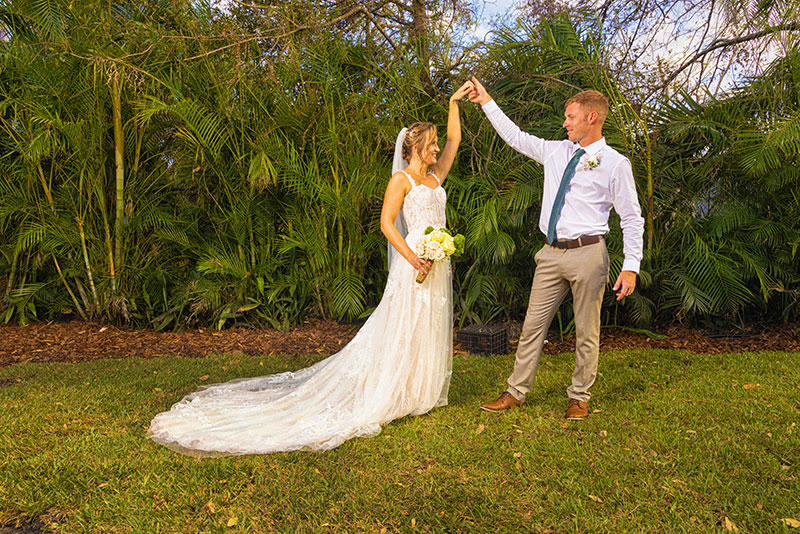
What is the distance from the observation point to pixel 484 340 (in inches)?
207

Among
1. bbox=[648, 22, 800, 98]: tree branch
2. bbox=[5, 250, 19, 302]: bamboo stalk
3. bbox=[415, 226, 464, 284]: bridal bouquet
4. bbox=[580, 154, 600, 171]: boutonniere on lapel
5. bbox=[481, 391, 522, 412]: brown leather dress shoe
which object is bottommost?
bbox=[481, 391, 522, 412]: brown leather dress shoe

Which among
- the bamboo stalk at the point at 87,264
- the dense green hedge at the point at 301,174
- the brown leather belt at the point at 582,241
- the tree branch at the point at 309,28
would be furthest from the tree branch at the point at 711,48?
the bamboo stalk at the point at 87,264

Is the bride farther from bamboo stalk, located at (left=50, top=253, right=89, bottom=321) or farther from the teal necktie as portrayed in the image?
bamboo stalk, located at (left=50, top=253, right=89, bottom=321)

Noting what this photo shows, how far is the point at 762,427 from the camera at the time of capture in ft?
10.9

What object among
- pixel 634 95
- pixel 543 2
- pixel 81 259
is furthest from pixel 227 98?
pixel 543 2

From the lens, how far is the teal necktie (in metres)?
3.42

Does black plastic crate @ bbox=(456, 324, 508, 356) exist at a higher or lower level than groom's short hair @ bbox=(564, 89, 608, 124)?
lower

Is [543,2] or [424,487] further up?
[543,2]

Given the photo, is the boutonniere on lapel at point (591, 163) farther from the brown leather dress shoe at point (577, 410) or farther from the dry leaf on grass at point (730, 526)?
the dry leaf on grass at point (730, 526)

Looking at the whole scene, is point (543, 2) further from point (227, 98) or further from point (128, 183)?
point (128, 183)

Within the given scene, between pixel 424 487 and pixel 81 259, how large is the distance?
5452mm

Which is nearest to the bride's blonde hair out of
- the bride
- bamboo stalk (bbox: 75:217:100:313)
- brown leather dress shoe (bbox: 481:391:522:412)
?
the bride

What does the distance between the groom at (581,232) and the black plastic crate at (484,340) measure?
1547 millimetres

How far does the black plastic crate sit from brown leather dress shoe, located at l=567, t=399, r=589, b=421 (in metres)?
1.67
